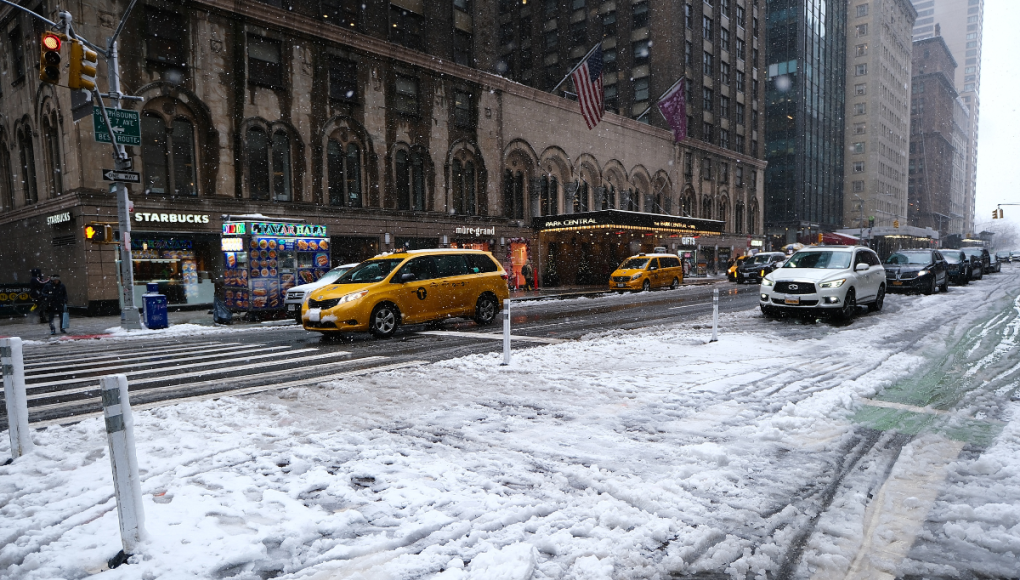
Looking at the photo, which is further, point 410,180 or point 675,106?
point 675,106

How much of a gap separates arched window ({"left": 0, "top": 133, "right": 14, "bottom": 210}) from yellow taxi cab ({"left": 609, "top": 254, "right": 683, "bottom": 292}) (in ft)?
93.8

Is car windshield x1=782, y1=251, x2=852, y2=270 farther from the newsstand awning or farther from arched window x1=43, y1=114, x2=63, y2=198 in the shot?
arched window x1=43, y1=114, x2=63, y2=198

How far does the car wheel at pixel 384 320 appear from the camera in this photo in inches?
448

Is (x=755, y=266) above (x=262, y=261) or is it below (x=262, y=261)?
below

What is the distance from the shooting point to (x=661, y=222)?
3647cm

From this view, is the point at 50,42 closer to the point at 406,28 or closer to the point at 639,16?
the point at 406,28

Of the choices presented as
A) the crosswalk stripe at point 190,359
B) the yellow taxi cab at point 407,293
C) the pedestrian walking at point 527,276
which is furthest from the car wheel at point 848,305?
the pedestrian walking at point 527,276

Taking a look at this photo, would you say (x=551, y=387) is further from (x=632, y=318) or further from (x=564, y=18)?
(x=564, y=18)

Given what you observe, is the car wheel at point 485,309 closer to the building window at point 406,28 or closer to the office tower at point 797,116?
the building window at point 406,28

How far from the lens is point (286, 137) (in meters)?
23.9

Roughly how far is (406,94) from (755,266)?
2207 cm

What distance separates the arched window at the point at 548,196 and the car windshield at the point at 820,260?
73.3 feet

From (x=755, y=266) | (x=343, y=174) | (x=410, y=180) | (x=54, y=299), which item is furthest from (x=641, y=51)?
(x=54, y=299)

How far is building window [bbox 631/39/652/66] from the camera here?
47.2 m
